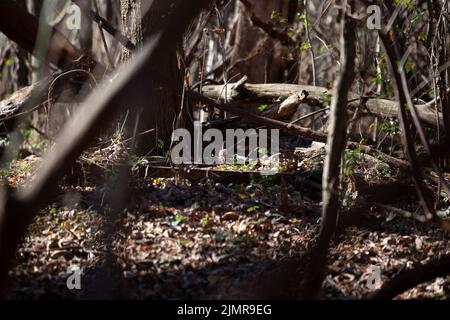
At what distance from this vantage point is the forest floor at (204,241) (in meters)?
5.16

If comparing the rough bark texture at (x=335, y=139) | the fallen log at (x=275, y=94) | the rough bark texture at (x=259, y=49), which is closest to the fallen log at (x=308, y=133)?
the fallen log at (x=275, y=94)

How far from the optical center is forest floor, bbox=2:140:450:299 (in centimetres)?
516

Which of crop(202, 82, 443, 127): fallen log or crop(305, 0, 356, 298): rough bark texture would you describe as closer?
crop(305, 0, 356, 298): rough bark texture

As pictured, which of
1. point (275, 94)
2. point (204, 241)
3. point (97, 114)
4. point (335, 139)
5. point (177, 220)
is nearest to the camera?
point (97, 114)

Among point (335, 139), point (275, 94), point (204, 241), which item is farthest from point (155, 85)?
point (335, 139)

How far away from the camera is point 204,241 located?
19.0 ft

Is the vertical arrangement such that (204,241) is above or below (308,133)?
below

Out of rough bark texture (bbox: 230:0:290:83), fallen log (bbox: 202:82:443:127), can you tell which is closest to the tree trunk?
fallen log (bbox: 202:82:443:127)

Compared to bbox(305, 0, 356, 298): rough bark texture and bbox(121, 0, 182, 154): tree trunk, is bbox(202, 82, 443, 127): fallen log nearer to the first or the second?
bbox(121, 0, 182, 154): tree trunk

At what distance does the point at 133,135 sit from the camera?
6.94 m

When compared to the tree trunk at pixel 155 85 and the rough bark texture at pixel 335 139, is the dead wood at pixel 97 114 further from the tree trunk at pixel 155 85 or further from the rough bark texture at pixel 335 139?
the tree trunk at pixel 155 85

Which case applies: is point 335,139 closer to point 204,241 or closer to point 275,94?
point 204,241
